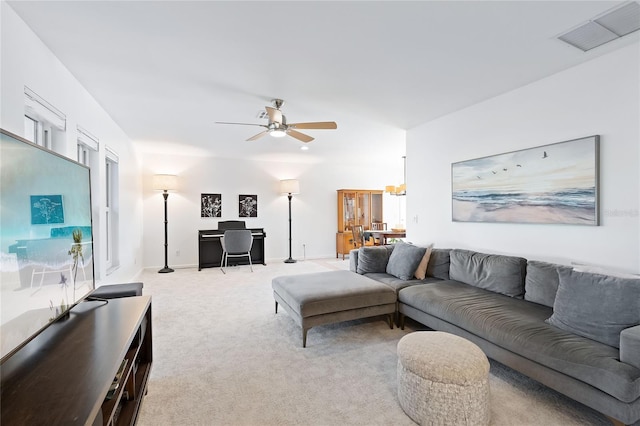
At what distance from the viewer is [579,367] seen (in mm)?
1629

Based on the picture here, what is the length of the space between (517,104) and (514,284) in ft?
5.70

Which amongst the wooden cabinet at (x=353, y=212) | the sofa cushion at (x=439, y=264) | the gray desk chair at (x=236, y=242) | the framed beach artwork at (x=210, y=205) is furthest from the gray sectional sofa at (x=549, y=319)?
the framed beach artwork at (x=210, y=205)

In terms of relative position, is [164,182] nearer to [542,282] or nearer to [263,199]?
[263,199]

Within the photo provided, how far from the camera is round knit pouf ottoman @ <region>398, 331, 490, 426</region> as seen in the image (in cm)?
161

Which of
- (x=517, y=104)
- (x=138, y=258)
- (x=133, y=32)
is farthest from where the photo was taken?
(x=138, y=258)

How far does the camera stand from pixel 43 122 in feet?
7.34

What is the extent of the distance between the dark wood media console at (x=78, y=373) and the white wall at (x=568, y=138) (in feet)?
10.7

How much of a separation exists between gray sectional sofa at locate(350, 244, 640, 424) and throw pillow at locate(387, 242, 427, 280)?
0.62 ft

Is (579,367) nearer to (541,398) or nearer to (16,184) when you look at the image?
(541,398)

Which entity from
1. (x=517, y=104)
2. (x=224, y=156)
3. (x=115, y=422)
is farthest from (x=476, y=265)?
(x=224, y=156)

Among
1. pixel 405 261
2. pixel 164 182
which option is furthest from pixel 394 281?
pixel 164 182

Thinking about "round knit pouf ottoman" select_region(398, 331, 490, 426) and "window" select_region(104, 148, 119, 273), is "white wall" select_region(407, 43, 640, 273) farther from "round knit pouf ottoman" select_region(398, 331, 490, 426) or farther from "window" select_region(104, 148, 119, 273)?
"window" select_region(104, 148, 119, 273)

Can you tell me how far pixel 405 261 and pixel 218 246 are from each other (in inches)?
172

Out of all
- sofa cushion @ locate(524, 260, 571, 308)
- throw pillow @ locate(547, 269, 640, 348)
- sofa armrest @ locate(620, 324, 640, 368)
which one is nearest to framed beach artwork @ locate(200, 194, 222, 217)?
sofa cushion @ locate(524, 260, 571, 308)
